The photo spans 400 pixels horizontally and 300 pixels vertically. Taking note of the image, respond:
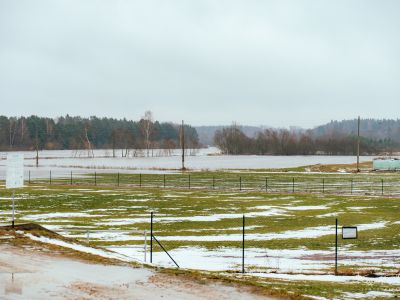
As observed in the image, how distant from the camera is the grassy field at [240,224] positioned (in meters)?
17.0

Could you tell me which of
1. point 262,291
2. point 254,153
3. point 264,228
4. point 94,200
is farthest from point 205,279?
point 254,153

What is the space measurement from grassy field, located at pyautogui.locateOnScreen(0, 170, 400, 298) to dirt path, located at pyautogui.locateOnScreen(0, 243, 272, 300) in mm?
1754

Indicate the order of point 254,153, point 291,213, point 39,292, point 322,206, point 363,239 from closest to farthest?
1. point 39,292
2. point 363,239
3. point 291,213
4. point 322,206
5. point 254,153

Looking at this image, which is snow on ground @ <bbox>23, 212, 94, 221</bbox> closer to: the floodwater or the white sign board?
the white sign board

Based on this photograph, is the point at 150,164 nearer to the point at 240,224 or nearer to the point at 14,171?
the point at 240,224

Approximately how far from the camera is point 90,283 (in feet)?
40.0

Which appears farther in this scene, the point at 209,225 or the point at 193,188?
the point at 193,188

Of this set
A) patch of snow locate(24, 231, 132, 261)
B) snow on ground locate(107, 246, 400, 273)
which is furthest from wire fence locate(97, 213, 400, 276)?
patch of snow locate(24, 231, 132, 261)

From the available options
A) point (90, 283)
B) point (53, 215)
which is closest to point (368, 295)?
point (90, 283)

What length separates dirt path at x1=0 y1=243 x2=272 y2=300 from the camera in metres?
11.3

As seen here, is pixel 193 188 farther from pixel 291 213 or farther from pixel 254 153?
pixel 254 153

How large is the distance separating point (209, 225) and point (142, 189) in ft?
73.9

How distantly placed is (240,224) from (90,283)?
49.4 feet

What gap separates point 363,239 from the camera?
22.3 meters
